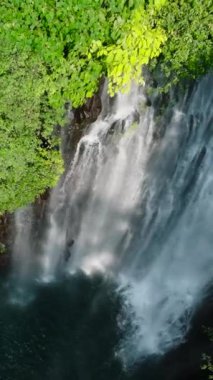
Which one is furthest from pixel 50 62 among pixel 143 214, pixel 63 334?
pixel 63 334

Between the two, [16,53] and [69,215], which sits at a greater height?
[69,215]

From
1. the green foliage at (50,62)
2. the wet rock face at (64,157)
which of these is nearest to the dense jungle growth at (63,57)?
the green foliage at (50,62)

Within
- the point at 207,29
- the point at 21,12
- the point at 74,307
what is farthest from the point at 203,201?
the point at 21,12

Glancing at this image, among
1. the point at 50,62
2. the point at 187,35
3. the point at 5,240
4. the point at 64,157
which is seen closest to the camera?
the point at 50,62

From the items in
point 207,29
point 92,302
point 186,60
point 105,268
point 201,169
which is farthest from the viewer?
point 105,268

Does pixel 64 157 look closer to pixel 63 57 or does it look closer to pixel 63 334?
pixel 63 57

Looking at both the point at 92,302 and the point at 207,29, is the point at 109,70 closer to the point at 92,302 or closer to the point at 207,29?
the point at 207,29
